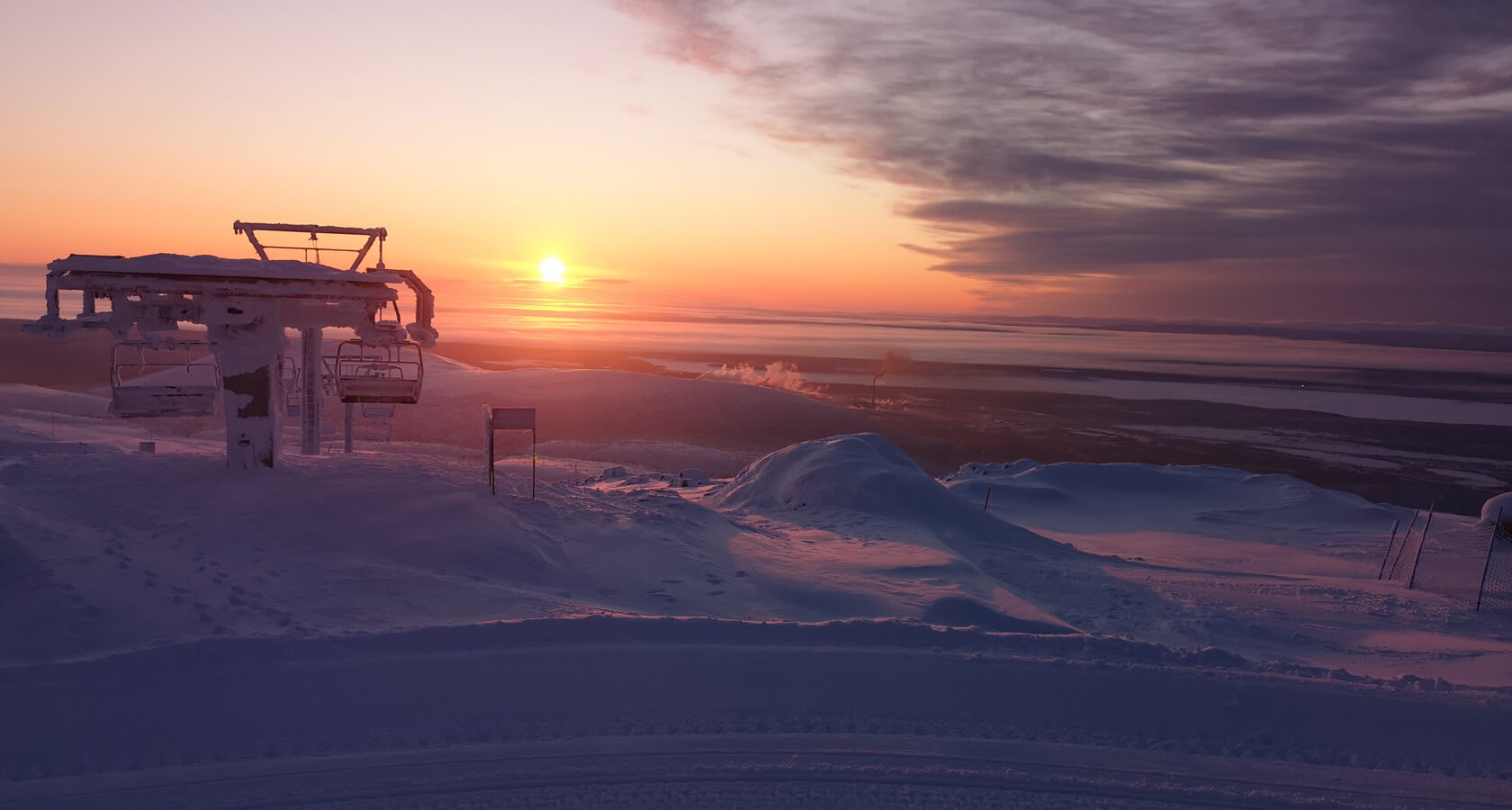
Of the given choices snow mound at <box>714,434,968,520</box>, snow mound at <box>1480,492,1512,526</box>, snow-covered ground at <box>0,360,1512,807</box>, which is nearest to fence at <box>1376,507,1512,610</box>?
snow mound at <box>1480,492,1512,526</box>

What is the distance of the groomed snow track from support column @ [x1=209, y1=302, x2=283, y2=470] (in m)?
4.93

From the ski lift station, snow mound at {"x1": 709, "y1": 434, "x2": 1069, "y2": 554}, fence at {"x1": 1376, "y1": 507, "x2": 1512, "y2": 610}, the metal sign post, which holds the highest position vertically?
the ski lift station

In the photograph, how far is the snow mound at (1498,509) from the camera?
53.5ft

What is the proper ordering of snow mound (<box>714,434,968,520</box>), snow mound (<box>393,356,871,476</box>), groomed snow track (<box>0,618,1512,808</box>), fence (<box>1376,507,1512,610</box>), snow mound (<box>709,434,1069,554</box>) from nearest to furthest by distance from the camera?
1. groomed snow track (<box>0,618,1512,808</box>)
2. fence (<box>1376,507,1512,610</box>)
3. snow mound (<box>709,434,1069,554</box>)
4. snow mound (<box>714,434,968,520</box>)
5. snow mound (<box>393,356,871,476</box>)

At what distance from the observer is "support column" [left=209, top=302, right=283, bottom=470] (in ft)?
37.0

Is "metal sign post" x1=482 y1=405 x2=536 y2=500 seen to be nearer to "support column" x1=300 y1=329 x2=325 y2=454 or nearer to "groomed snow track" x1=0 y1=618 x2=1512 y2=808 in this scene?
"support column" x1=300 y1=329 x2=325 y2=454

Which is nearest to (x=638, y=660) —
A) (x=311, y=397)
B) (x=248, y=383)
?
(x=248, y=383)

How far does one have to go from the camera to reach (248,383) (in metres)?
11.5

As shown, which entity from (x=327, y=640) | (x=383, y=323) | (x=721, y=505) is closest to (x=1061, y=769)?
(x=327, y=640)

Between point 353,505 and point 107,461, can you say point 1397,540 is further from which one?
point 107,461

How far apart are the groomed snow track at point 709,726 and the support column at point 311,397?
934 centimetres

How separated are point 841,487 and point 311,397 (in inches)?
376

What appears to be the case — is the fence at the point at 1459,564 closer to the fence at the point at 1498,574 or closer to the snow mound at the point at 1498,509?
the fence at the point at 1498,574

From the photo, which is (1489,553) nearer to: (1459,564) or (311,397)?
(1459,564)
